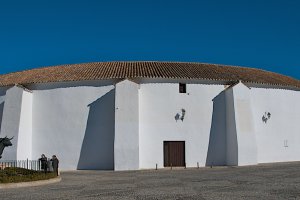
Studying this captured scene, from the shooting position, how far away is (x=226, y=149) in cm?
2850

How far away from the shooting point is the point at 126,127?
26.3m

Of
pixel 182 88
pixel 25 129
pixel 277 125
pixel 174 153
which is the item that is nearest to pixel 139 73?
pixel 182 88

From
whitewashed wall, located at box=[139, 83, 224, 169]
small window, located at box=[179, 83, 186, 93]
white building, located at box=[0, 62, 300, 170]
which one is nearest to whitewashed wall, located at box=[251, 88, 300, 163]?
white building, located at box=[0, 62, 300, 170]

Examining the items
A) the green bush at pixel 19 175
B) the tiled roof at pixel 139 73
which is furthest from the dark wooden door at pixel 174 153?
the green bush at pixel 19 175

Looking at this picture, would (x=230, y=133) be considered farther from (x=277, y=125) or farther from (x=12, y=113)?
(x=12, y=113)

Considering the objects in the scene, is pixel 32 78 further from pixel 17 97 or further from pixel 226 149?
pixel 226 149

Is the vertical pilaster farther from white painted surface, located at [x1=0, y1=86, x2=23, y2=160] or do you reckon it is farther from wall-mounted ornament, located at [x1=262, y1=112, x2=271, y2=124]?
wall-mounted ornament, located at [x1=262, y1=112, x2=271, y2=124]

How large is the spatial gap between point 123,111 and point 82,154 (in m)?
4.00

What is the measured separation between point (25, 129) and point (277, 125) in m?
17.4

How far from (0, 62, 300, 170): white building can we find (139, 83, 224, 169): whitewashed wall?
0.21 ft

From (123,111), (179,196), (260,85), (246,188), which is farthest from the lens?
(260,85)

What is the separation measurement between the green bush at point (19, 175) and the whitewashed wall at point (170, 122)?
30.9 ft

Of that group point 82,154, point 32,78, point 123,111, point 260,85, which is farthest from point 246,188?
point 32,78

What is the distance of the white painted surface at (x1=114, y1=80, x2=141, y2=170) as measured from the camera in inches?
1027
